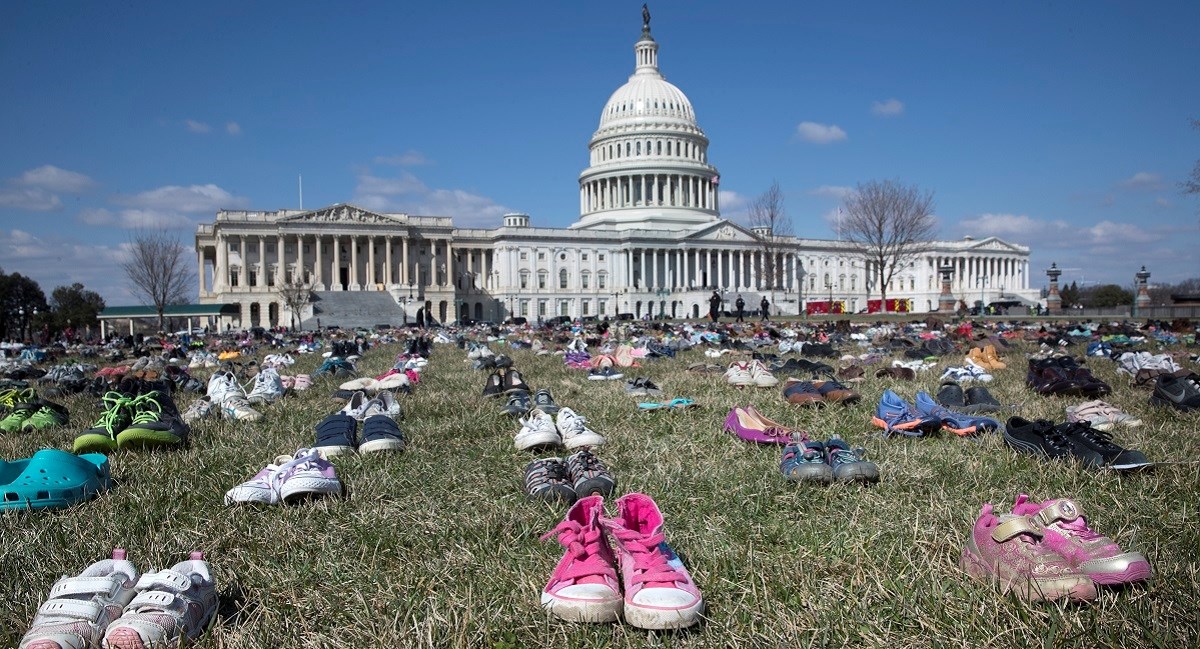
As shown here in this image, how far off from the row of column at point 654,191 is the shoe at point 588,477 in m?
94.7

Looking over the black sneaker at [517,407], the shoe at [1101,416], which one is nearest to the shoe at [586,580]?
the black sneaker at [517,407]

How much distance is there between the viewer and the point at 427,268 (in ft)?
290

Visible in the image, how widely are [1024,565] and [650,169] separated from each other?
314 ft

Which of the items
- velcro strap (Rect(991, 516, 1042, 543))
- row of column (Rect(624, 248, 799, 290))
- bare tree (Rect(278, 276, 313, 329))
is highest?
row of column (Rect(624, 248, 799, 290))

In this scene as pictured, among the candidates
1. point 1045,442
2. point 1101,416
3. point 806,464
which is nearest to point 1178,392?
point 1101,416

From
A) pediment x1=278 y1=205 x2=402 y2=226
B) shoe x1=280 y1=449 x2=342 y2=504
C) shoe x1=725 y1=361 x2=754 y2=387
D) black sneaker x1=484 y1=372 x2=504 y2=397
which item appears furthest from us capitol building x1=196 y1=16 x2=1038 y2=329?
shoe x1=280 y1=449 x2=342 y2=504

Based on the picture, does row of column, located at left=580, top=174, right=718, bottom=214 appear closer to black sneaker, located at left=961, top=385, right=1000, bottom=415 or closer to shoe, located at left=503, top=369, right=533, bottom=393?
shoe, located at left=503, top=369, right=533, bottom=393

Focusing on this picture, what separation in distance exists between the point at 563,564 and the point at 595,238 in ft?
295

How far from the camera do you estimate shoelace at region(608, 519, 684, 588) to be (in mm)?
2422

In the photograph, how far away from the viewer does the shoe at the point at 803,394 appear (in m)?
6.89

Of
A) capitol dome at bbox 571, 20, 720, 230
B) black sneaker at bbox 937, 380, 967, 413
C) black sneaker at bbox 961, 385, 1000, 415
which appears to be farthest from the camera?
capitol dome at bbox 571, 20, 720, 230

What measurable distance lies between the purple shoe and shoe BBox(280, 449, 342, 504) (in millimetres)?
2783

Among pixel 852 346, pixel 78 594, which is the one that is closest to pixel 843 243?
pixel 852 346

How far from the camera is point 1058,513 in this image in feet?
8.58
